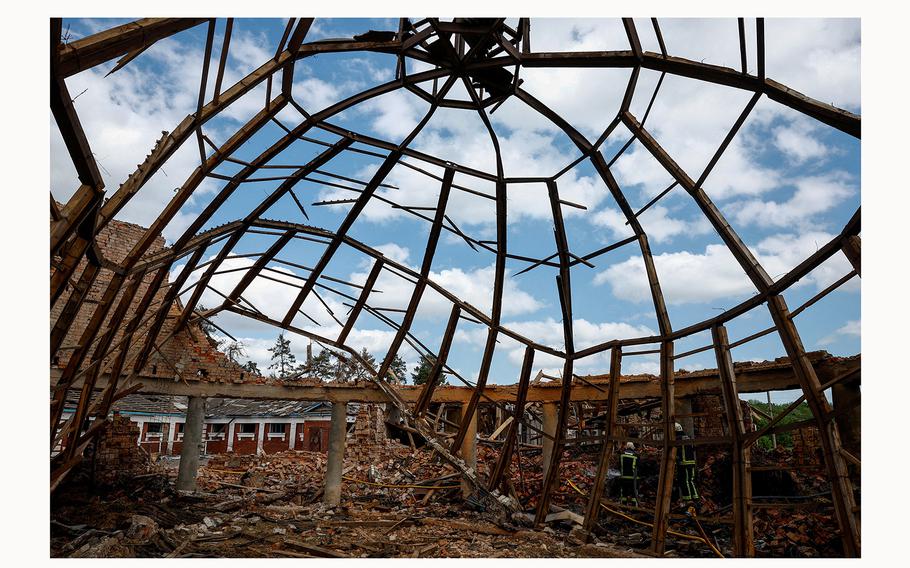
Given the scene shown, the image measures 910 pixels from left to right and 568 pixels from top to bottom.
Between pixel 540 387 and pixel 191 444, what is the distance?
11.7 metres

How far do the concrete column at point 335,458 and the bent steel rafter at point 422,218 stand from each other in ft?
10.7

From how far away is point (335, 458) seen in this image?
60.4ft

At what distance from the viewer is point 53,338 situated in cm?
796

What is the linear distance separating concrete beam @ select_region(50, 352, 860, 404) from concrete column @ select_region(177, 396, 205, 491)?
1064 mm

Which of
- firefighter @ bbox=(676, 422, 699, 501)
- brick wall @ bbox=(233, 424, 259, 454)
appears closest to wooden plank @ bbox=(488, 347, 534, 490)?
firefighter @ bbox=(676, 422, 699, 501)

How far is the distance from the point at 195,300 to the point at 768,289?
45.0 ft

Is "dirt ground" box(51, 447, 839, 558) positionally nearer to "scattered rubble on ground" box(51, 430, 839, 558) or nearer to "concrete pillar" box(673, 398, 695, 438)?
"scattered rubble on ground" box(51, 430, 839, 558)

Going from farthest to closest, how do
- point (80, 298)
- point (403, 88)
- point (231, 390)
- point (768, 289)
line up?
point (231, 390) → point (403, 88) → point (768, 289) → point (80, 298)

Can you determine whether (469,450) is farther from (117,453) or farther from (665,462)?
(117,453)

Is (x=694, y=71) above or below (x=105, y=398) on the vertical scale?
above

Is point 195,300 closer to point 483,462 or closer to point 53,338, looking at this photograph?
point 53,338

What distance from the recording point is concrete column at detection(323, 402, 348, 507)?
18.1 m

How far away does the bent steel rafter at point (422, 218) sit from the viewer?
24.3ft

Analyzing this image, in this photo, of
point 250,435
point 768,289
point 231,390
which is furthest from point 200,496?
point 250,435
